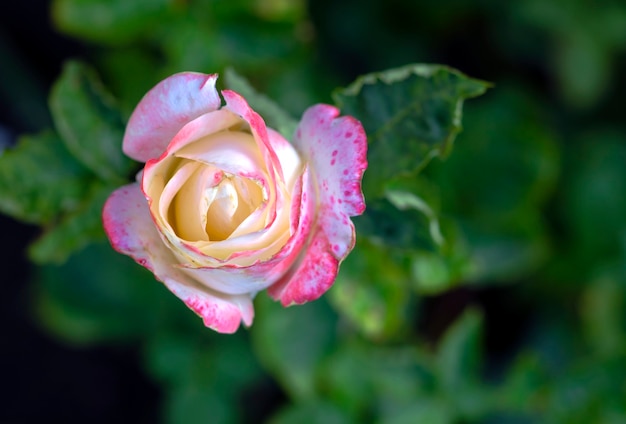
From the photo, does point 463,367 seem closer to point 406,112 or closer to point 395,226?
point 395,226

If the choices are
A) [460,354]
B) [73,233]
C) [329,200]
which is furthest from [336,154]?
[460,354]

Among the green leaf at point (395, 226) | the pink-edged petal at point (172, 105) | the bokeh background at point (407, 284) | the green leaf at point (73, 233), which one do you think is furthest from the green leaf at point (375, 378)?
the pink-edged petal at point (172, 105)

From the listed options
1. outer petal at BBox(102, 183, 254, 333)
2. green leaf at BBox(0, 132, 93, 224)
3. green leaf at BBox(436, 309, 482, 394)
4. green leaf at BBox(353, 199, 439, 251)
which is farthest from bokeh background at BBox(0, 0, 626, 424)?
outer petal at BBox(102, 183, 254, 333)

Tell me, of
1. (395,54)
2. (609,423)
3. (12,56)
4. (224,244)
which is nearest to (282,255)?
(224,244)

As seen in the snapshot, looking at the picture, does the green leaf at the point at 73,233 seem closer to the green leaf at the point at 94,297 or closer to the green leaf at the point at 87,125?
the green leaf at the point at 87,125

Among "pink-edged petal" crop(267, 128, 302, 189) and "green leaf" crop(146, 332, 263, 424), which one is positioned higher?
"pink-edged petal" crop(267, 128, 302, 189)

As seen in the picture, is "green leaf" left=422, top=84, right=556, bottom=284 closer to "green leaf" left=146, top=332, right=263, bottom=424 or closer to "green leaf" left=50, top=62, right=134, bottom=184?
"green leaf" left=146, top=332, right=263, bottom=424

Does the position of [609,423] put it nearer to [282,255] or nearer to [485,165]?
[485,165]
